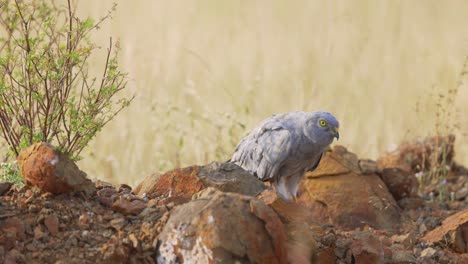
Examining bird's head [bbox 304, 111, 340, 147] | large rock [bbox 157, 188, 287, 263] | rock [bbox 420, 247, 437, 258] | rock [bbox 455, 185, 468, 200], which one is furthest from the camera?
rock [bbox 455, 185, 468, 200]

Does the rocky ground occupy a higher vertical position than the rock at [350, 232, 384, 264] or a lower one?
higher

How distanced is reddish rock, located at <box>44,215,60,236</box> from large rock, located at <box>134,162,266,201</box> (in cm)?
77

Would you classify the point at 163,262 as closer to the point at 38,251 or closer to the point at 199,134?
the point at 38,251

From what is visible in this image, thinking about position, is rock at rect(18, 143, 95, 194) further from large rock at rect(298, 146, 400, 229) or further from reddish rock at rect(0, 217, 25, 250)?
large rock at rect(298, 146, 400, 229)

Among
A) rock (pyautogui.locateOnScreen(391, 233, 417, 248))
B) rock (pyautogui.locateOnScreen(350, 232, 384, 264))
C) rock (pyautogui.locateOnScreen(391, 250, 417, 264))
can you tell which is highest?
rock (pyautogui.locateOnScreen(391, 233, 417, 248))

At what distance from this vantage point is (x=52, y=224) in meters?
4.24

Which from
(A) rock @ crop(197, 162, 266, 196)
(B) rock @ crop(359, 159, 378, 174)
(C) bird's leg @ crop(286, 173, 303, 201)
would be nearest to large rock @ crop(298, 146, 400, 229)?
(B) rock @ crop(359, 159, 378, 174)

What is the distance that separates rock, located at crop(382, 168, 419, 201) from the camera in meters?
7.22

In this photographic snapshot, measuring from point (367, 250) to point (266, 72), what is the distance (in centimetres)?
579

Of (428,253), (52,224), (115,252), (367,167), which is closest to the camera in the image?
(115,252)

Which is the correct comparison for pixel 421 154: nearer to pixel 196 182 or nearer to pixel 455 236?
pixel 455 236

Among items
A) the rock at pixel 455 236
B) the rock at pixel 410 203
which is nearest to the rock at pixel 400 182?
the rock at pixel 410 203

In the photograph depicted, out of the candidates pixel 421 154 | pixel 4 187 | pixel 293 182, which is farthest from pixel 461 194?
pixel 4 187

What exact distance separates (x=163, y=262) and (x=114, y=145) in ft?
16.3
